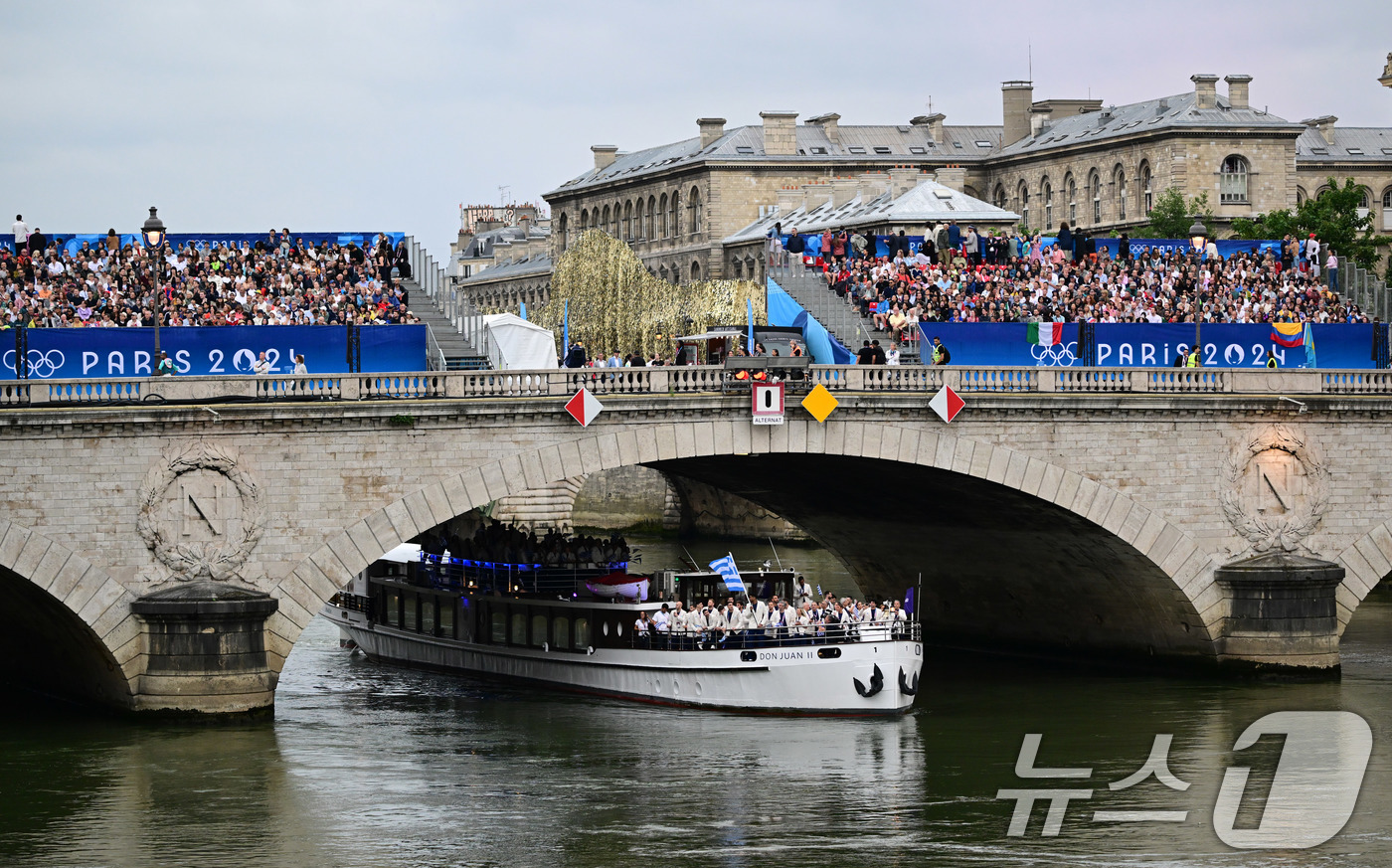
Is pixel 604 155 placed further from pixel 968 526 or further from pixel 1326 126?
pixel 968 526

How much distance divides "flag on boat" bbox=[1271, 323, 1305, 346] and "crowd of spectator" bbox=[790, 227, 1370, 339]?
1.47 meters

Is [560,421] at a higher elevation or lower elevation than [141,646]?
higher

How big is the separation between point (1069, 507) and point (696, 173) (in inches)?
3328

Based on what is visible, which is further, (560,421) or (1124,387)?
(1124,387)

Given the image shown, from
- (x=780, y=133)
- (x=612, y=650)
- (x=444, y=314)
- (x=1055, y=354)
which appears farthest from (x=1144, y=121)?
(x=612, y=650)

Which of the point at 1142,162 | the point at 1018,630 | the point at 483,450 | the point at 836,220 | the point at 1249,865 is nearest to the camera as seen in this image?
the point at 1249,865

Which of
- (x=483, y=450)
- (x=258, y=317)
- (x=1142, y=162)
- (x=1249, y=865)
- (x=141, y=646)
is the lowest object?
(x=1249, y=865)

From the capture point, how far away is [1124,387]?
53.3 m

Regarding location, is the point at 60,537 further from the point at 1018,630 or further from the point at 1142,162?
the point at 1142,162

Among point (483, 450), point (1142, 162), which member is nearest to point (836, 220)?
point (1142, 162)

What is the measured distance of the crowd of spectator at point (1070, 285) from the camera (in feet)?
201

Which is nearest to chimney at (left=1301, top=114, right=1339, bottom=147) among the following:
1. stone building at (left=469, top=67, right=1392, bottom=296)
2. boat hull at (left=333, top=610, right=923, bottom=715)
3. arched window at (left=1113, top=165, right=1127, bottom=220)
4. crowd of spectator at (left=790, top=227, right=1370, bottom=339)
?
stone building at (left=469, top=67, right=1392, bottom=296)

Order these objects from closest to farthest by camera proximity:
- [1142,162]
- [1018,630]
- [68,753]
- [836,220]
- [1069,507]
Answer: [68,753], [1069,507], [1018,630], [836,220], [1142,162]

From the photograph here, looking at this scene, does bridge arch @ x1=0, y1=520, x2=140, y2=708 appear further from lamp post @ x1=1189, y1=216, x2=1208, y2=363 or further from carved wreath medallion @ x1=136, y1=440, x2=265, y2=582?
lamp post @ x1=1189, y1=216, x2=1208, y2=363
